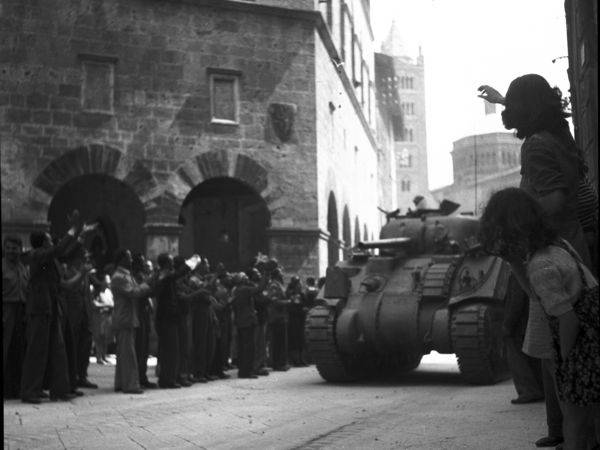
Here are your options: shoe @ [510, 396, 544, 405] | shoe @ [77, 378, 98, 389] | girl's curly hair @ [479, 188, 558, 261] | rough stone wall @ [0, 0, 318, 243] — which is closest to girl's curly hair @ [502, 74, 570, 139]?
girl's curly hair @ [479, 188, 558, 261]

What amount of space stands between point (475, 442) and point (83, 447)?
2702mm

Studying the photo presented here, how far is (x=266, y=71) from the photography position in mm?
22422

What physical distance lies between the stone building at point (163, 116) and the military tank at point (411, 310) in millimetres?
8743

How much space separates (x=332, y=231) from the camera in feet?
85.9

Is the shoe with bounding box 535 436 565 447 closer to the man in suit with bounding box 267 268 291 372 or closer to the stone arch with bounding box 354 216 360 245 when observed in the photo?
the man in suit with bounding box 267 268 291 372

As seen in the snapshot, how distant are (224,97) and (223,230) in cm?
466

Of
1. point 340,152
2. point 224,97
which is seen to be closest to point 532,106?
point 224,97

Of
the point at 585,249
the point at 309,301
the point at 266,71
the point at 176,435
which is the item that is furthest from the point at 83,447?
the point at 266,71

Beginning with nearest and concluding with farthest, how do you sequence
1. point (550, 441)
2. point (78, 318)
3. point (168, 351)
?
1. point (550, 441)
2. point (78, 318)
3. point (168, 351)

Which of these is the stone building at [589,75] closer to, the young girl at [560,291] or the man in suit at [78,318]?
the young girl at [560,291]

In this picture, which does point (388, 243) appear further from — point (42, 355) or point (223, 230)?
point (223, 230)

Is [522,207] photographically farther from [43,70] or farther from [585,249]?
[43,70]

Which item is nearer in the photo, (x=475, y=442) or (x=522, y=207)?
(x=522, y=207)

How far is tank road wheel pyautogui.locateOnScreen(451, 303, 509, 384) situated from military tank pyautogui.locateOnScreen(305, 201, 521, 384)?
1 cm
